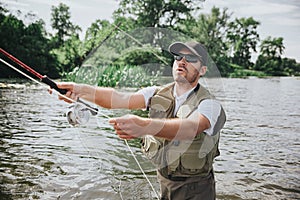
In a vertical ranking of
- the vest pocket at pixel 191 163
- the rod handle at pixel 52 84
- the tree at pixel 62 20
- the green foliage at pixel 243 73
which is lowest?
the vest pocket at pixel 191 163

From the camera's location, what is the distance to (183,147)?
300 centimetres

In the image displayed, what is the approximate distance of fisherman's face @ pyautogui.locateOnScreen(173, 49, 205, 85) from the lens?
3072 millimetres

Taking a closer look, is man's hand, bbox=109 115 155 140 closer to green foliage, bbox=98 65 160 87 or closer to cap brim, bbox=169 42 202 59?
cap brim, bbox=169 42 202 59

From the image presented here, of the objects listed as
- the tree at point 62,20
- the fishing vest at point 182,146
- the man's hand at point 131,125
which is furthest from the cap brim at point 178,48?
the tree at point 62,20

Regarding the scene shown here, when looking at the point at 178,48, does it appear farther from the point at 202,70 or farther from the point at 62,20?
the point at 62,20

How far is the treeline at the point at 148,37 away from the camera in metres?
6.96

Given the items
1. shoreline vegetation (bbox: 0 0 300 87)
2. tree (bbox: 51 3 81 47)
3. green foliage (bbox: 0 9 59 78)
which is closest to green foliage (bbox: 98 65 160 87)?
shoreline vegetation (bbox: 0 0 300 87)

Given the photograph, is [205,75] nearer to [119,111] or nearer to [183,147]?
[183,147]

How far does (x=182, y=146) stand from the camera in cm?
300

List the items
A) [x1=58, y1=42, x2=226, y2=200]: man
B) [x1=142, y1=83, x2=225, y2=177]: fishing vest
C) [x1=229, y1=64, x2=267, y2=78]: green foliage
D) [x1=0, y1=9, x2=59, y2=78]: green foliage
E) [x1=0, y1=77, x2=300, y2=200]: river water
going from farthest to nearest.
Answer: [x1=229, y1=64, x2=267, y2=78]: green foliage < [x1=0, y1=9, x2=59, y2=78]: green foliage < [x1=0, y1=77, x2=300, y2=200]: river water < [x1=142, y1=83, x2=225, y2=177]: fishing vest < [x1=58, y1=42, x2=226, y2=200]: man

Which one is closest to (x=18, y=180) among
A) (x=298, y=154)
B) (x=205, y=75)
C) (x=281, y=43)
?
(x=205, y=75)

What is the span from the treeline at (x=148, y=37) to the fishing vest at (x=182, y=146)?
62 cm

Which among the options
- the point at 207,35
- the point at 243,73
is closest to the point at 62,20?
the point at 243,73

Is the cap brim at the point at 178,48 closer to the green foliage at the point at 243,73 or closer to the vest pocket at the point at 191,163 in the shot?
the vest pocket at the point at 191,163
